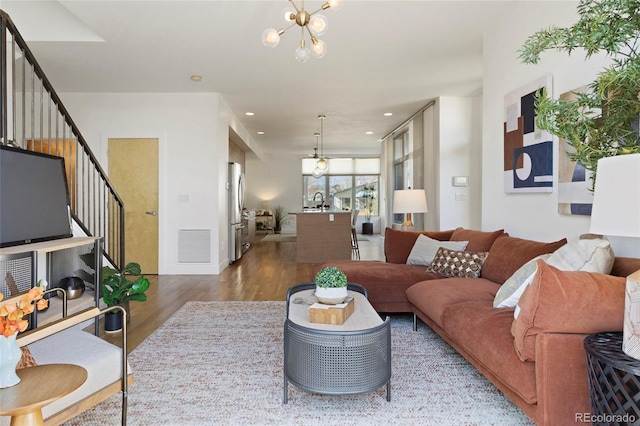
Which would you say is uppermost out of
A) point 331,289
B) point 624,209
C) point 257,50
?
point 257,50

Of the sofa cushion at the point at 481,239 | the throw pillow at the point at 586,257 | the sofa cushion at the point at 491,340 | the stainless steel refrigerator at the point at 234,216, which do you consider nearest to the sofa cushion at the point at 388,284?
the sofa cushion at the point at 481,239

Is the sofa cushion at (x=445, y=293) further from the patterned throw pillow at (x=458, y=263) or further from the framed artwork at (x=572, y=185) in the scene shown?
the framed artwork at (x=572, y=185)

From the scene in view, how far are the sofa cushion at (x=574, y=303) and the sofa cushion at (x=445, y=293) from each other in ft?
3.03

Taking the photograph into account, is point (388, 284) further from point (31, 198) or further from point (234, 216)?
point (234, 216)

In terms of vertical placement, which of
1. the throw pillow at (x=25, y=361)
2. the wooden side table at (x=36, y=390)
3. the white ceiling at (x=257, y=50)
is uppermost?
the white ceiling at (x=257, y=50)

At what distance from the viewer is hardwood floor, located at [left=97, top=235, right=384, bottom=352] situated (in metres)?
3.34

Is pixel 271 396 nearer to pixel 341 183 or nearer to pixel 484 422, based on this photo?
pixel 484 422

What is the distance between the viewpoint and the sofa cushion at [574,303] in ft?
4.70

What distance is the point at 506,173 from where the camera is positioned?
3.44 m

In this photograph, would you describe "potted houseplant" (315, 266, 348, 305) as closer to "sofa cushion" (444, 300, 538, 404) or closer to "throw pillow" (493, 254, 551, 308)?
"sofa cushion" (444, 300, 538, 404)

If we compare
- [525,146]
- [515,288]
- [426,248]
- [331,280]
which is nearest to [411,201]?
[426,248]

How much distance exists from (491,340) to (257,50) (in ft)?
11.8

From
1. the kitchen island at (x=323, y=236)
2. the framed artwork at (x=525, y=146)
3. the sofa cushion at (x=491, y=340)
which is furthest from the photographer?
the kitchen island at (x=323, y=236)

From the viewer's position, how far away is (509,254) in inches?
111
